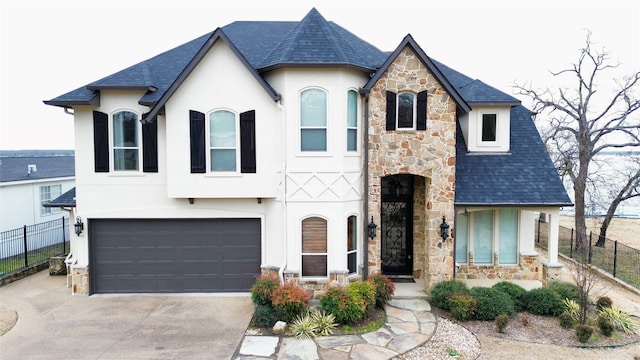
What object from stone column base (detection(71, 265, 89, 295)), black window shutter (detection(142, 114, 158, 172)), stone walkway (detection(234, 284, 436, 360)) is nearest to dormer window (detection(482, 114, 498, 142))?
stone walkway (detection(234, 284, 436, 360))

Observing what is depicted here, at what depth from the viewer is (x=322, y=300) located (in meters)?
9.80

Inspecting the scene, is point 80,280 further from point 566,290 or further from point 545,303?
point 566,290

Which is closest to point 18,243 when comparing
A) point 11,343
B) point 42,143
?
point 11,343

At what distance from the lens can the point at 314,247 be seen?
439 inches

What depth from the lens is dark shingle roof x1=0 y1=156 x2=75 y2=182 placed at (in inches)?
823

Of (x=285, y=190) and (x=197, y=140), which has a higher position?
(x=197, y=140)

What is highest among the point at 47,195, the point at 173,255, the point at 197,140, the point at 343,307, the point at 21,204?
the point at 197,140

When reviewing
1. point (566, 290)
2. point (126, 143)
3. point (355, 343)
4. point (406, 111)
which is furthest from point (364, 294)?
point (126, 143)

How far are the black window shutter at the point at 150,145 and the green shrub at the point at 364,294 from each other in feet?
23.2

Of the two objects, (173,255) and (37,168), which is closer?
(173,255)

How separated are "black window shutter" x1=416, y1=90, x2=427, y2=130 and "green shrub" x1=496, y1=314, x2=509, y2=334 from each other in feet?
18.0

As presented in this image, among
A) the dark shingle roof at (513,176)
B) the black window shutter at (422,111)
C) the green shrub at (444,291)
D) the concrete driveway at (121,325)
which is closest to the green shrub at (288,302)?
the concrete driveway at (121,325)

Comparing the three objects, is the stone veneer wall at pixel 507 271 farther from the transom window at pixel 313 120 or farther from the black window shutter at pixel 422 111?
the transom window at pixel 313 120

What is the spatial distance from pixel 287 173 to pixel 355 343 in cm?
488
